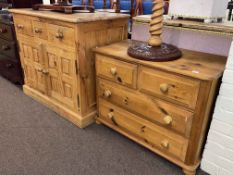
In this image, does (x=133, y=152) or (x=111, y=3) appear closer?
(x=133, y=152)

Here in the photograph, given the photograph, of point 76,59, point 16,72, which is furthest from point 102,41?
point 16,72

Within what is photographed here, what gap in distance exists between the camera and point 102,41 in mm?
1624

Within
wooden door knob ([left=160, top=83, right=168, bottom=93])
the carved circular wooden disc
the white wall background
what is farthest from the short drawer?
the white wall background

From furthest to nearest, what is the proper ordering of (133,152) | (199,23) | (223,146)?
(133,152) < (199,23) < (223,146)

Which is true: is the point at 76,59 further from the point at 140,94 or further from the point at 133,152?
the point at 133,152

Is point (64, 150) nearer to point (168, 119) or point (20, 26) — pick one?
point (168, 119)

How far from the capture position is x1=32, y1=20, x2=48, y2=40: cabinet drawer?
5.56 feet

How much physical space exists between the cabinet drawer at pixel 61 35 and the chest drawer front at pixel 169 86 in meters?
0.57

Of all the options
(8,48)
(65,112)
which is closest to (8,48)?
(8,48)

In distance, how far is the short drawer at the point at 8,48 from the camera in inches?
85.7

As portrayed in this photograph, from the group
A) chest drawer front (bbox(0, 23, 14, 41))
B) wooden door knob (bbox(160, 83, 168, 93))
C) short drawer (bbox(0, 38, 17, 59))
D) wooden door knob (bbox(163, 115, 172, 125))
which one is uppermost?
chest drawer front (bbox(0, 23, 14, 41))

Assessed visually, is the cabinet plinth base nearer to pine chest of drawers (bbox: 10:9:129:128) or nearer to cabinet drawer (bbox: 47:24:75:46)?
pine chest of drawers (bbox: 10:9:129:128)

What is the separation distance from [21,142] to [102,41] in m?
0.98

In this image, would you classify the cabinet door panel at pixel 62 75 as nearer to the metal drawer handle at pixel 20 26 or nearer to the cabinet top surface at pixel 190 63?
the cabinet top surface at pixel 190 63
